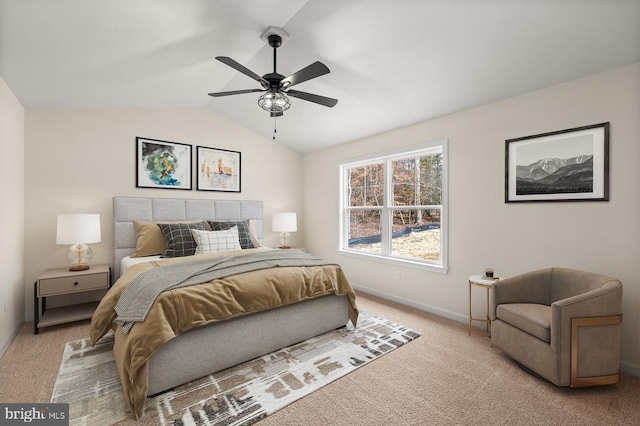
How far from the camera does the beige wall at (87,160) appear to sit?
325cm

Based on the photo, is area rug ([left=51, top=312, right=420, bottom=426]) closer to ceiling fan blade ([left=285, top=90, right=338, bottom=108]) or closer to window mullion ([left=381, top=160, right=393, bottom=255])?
window mullion ([left=381, top=160, right=393, bottom=255])

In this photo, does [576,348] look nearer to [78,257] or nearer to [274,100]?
[274,100]

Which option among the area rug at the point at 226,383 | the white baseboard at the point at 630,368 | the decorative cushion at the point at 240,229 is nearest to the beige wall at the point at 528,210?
the white baseboard at the point at 630,368

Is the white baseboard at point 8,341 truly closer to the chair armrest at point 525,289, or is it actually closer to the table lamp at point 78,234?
the table lamp at point 78,234

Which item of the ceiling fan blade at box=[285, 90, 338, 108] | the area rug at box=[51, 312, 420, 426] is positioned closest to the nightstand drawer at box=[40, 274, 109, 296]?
the area rug at box=[51, 312, 420, 426]

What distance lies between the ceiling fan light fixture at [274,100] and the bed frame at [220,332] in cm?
186

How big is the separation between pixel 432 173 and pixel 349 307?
80.3 inches

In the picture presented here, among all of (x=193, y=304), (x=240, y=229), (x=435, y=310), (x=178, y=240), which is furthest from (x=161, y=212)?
(x=435, y=310)

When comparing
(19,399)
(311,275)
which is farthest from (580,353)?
(19,399)

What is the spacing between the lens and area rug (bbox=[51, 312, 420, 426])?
5.73 feet

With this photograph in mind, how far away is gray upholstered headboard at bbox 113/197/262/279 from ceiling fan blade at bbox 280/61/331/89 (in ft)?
8.49

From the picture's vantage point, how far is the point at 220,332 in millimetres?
2174

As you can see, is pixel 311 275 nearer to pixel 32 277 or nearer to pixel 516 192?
pixel 516 192

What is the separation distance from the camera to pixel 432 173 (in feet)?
12.1
